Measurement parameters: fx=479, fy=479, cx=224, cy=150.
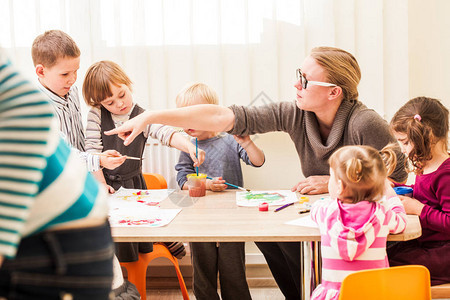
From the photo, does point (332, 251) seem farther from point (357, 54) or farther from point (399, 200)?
point (357, 54)

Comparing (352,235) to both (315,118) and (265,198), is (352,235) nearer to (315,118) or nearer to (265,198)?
(265,198)

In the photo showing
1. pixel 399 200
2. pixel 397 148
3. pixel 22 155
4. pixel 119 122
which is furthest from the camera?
pixel 119 122

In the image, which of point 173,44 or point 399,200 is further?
point 173,44

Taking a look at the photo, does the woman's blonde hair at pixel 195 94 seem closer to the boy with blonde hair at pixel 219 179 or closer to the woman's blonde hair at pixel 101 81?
the boy with blonde hair at pixel 219 179

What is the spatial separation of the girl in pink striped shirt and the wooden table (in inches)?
2.1


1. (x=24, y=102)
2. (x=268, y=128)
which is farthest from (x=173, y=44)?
(x=24, y=102)

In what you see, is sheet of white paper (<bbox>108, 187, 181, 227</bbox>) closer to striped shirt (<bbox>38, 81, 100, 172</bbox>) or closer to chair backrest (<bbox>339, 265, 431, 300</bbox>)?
striped shirt (<bbox>38, 81, 100, 172</bbox>)

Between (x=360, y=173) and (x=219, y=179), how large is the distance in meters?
0.88

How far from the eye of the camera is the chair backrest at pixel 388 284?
129 cm

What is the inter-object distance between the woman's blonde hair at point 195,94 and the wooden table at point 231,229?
0.75 m

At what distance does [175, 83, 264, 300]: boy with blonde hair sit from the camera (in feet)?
7.88

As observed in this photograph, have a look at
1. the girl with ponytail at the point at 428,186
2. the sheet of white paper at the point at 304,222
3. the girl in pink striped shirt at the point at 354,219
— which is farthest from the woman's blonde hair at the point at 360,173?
the girl with ponytail at the point at 428,186

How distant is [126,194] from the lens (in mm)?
2176

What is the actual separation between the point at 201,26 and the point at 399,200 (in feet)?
5.37
